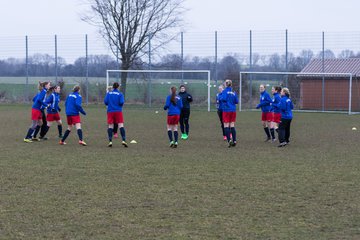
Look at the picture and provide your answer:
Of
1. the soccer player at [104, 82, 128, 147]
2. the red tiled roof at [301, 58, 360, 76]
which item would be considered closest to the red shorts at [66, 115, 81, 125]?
the soccer player at [104, 82, 128, 147]

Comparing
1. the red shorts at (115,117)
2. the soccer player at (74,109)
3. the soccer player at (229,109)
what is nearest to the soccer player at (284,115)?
the soccer player at (229,109)

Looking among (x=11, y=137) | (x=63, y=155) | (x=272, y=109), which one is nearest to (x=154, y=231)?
(x=63, y=155)

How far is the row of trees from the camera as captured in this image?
4141cm

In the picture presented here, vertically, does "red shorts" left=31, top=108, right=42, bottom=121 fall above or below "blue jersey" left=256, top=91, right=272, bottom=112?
below

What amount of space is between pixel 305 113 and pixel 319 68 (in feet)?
20.5

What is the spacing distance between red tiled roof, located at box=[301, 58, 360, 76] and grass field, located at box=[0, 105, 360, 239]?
73.2 ft

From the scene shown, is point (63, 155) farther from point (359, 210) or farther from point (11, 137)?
point (359, 210)

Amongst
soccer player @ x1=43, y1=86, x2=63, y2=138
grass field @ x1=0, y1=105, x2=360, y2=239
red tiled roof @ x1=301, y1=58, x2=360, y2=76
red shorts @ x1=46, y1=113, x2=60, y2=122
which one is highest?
red tiled roof @ x1=301, y1=58, x2=360, y2=76

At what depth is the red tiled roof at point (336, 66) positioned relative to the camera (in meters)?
40.0

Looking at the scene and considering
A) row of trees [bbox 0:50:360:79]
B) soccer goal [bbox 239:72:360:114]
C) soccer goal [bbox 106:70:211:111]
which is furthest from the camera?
soccer goal [bbox 106:70:211:111]

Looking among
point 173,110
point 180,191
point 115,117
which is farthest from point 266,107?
point 180,191

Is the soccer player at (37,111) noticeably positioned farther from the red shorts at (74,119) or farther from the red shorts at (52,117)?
the red shorts at (74,119)

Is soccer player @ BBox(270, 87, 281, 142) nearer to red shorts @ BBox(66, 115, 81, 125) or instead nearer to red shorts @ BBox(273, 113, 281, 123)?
red shorts @ BBox(273, 113, 281, 123)

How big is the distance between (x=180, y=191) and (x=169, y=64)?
34557mm
